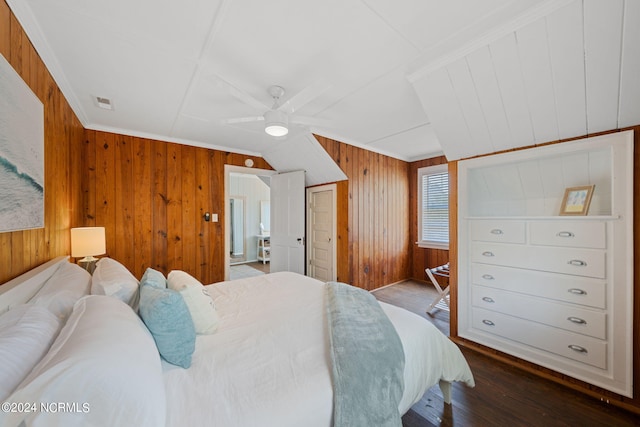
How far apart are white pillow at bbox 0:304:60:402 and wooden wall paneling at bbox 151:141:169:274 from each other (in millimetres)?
2546

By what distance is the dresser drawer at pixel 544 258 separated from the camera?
1.83 metres

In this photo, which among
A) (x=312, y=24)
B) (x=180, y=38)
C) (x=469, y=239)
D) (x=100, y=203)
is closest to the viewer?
(x=312, y=24)

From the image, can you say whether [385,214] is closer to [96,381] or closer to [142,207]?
[142,207]

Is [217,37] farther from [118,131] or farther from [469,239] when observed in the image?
[469,239]

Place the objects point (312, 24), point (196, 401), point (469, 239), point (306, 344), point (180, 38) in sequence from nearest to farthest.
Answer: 1. point (196, 401)
2. point (306, 344)
3. point (312, 24)
4. point (180, 38)
5. point (469, 239)

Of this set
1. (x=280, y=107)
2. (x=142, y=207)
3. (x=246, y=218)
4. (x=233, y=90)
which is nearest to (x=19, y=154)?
(x=233, y=90)

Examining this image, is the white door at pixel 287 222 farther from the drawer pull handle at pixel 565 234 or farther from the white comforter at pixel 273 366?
the drawer pull handle at pixel 565 234

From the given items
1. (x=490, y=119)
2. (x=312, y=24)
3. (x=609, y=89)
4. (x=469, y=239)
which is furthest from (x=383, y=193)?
A: (x=312, y=24)

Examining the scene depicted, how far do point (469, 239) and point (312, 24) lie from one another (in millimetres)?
2338

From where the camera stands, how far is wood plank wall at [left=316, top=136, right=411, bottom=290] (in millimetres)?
3807

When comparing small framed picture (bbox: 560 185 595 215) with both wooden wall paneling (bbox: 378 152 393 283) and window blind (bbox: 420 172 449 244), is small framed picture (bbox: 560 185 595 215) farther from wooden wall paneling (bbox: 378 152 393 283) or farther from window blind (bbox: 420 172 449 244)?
wooden wall paneling (bbox: 378 152 393 283)

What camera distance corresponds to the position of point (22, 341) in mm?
779

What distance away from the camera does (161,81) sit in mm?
2029

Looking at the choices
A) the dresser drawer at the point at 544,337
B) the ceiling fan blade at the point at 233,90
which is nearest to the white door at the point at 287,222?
the ceiling fan blade at the point at 233,90
